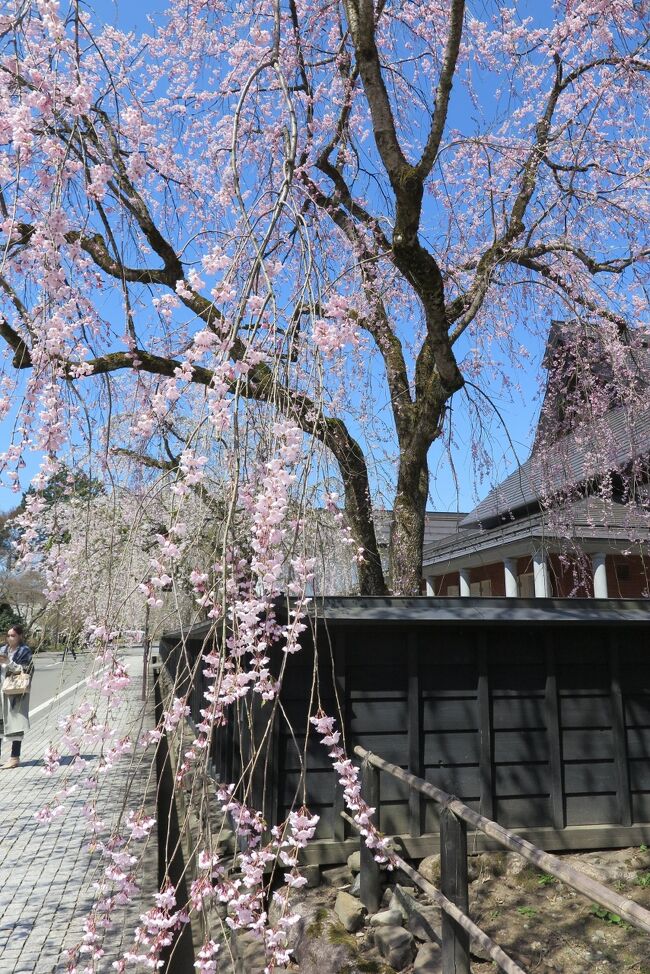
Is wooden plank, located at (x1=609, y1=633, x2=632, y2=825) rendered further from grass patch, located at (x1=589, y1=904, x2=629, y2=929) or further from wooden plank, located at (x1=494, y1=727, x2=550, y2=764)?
grass patch, located at (x1=589, y1=904, x2=629, y2=929)

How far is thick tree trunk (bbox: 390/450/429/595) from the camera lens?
6.36 m

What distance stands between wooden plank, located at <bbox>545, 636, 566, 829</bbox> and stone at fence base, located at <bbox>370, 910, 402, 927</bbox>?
142 centimetres

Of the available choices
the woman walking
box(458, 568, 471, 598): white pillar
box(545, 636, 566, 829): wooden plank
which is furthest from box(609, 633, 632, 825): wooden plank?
box(458, 568, 471, 598): white pillar

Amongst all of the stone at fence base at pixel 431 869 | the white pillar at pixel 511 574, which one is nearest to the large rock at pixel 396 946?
the stone at fence base at pixel 431 869

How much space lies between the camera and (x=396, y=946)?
384 cm

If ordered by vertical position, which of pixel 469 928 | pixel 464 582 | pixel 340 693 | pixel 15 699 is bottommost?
pixel 469 928

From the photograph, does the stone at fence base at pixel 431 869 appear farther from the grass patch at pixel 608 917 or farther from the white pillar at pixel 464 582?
the white pillar at pixel 464 582

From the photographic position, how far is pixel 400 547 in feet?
21.0

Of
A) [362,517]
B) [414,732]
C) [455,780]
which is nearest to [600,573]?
[362,517]

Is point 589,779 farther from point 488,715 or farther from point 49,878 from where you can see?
point 49,878

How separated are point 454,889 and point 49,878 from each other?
339 cm

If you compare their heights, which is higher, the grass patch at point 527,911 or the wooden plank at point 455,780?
the wooden plank at point 455,780

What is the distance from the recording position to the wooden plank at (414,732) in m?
5.00

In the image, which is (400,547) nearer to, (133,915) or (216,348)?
(133,915)
